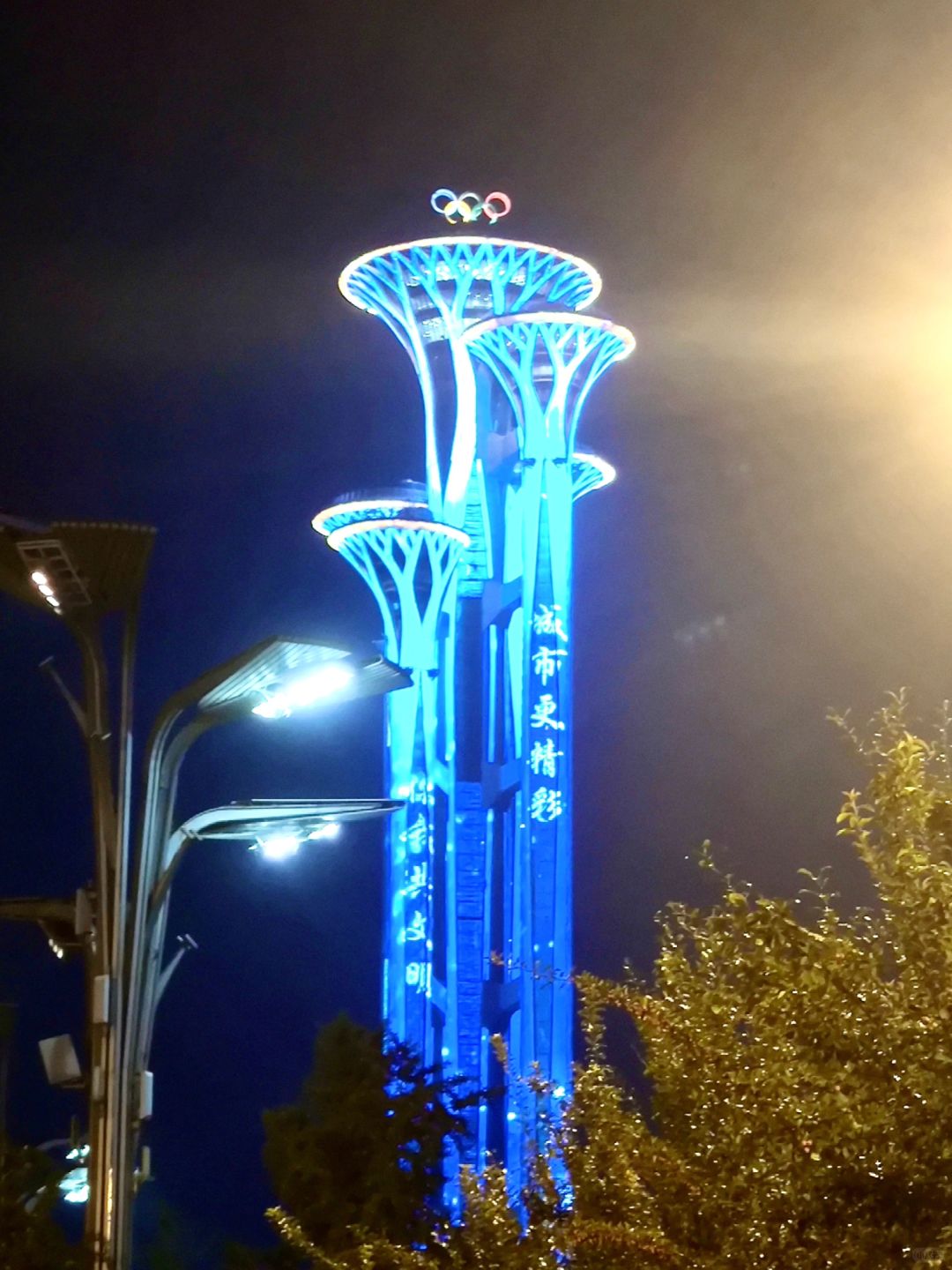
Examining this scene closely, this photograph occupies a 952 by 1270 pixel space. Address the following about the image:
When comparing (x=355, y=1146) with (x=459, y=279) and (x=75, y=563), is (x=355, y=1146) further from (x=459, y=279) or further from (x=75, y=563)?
(x=459, y=279)

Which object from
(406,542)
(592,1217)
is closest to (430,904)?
(406,542)

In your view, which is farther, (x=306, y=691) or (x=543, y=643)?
(x=543, y=643)

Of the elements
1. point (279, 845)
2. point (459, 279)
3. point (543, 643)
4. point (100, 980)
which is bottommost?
point (100, 980)

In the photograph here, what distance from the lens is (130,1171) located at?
592 centimetres

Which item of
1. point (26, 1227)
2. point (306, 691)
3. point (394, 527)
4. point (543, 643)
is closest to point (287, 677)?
point (306, 691)

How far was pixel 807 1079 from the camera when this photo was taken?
408 cm

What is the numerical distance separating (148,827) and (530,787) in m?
13.4

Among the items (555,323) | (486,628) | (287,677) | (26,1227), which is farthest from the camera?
(486,628)

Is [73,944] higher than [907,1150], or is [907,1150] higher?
[73,944]

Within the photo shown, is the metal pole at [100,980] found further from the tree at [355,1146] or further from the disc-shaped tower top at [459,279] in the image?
the disc-shaped tower top at [459,279]

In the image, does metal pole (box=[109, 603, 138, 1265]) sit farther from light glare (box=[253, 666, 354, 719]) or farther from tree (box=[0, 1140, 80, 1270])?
tree (box=[0, 1140, 80, 1270])

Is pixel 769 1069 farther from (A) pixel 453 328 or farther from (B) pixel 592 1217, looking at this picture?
(A) pixel 453 328

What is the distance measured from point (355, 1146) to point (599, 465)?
10.7 meters

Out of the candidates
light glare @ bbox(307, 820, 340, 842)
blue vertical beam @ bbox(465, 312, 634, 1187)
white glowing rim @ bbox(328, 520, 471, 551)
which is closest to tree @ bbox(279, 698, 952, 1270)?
light glare @ bbox(307, 820, 340, 842)
